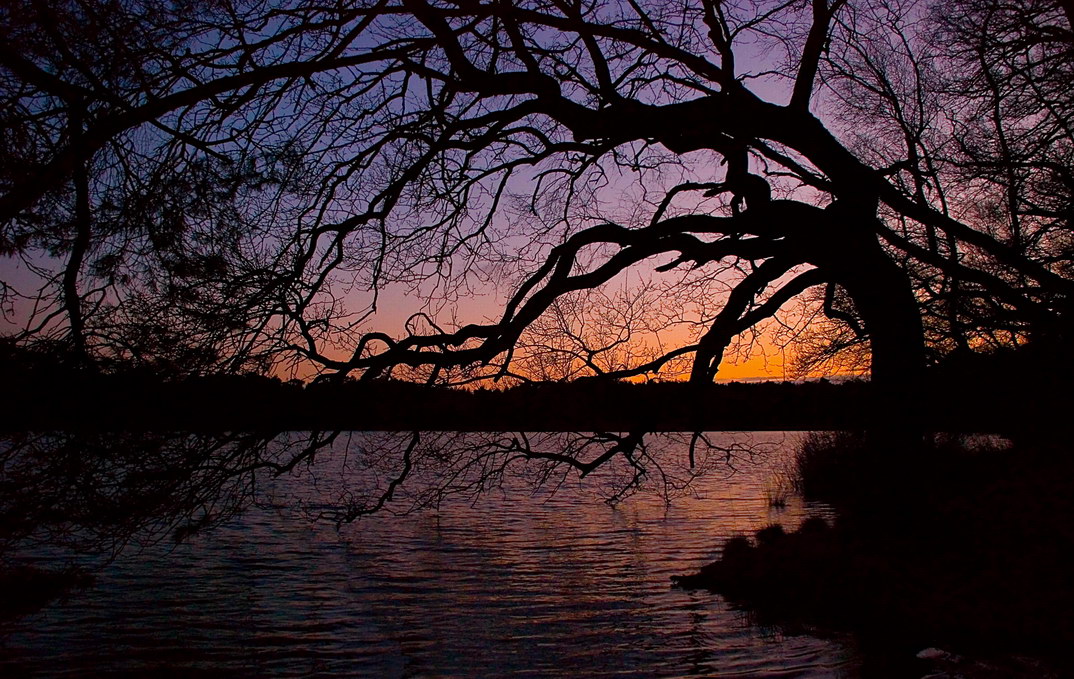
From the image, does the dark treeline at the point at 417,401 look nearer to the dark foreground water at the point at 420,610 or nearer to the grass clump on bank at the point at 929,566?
the grass clump on bank at the point at 929,566

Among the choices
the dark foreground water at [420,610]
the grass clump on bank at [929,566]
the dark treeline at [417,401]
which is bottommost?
the dark foreground water at [420,610]

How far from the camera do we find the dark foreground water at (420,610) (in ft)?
24.6

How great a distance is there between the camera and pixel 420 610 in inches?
370

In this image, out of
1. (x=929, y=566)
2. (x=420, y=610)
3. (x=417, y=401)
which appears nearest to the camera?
(x=417, y=401)

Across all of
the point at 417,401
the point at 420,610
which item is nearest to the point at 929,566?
the point at 417,401

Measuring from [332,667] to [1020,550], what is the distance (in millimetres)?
6053

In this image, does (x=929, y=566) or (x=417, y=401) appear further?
(x=929, y=566)

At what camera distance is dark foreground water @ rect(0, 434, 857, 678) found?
7504mm

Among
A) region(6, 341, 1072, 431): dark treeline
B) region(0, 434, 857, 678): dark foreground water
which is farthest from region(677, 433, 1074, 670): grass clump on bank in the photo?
region(6, 341, 1072, 431): dark treeline

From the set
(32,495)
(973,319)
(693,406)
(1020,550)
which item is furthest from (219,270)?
(973,319)

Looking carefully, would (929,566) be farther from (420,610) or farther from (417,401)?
(420,610)

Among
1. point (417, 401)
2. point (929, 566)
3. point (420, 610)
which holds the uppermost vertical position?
point (417, 401)

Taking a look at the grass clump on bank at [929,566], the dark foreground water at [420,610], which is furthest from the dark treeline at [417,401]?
the dark foreground water at [420,610]

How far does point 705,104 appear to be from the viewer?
8.38 meters
